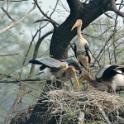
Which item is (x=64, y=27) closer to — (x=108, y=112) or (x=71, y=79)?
(x=71, y=79)

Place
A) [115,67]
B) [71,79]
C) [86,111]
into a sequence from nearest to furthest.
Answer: [86,111]
[115,67]
[71,79]

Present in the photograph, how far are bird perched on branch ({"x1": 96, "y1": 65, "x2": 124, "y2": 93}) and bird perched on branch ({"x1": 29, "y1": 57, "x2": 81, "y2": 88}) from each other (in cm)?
37

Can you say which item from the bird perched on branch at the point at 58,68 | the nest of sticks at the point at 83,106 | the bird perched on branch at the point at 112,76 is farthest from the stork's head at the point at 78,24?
the nest of sticks at the point at 83,106

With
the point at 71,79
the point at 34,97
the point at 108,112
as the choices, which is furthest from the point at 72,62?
the point at 108,112

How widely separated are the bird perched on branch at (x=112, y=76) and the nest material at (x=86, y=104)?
412 millimetres

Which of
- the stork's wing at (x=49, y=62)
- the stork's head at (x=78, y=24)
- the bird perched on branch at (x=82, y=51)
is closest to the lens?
the stork's wing at (x=49, y=62)

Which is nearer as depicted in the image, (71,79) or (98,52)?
(71,79)

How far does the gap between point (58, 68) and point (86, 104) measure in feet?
3.36

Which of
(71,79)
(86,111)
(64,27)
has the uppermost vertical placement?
(64,27)

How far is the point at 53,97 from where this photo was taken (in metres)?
7.32

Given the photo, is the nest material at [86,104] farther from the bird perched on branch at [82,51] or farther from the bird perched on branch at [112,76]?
the bird perched on branch at [82,51]

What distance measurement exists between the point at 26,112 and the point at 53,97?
1.47 metres

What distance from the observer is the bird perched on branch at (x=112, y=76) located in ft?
25.7

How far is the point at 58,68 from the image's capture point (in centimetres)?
812
